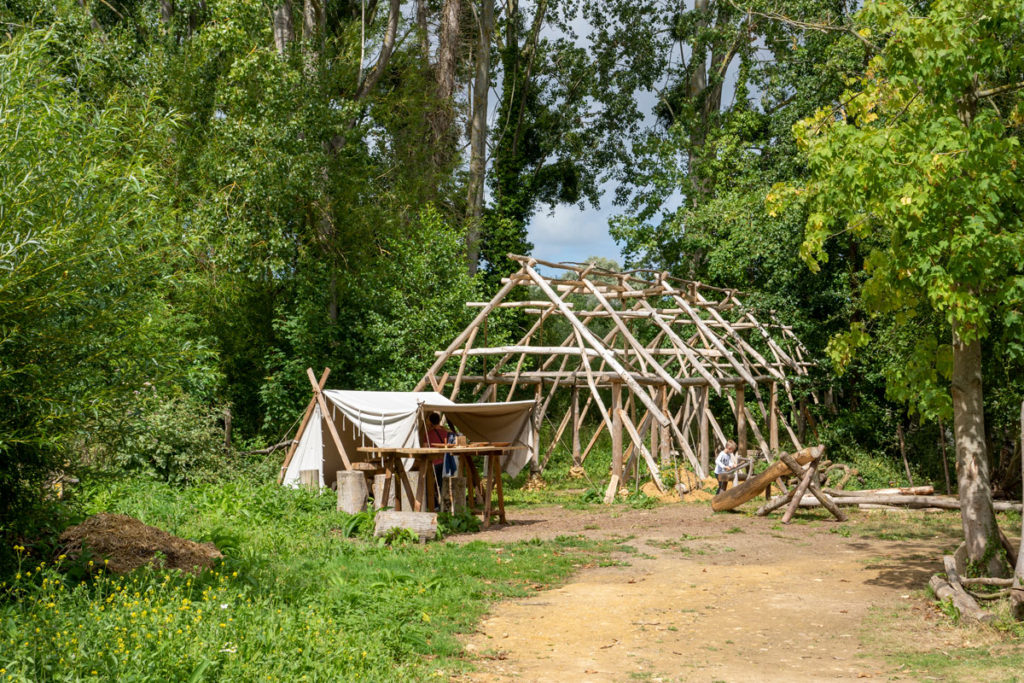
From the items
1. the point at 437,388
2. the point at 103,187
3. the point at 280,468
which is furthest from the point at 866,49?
the point at 103,187

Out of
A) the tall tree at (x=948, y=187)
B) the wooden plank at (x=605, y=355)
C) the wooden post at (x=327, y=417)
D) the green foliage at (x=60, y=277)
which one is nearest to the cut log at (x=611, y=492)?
the wooden plank at (x=605, y=355)

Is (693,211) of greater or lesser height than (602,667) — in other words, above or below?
above

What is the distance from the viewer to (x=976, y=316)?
29.8 feet

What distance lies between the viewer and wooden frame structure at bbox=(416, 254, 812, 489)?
18656 millimetres

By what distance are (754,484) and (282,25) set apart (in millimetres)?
16583

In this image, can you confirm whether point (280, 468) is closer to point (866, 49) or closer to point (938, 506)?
point (938, 506)

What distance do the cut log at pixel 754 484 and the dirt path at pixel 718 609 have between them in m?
1.12

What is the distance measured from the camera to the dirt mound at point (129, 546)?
28.5 ft

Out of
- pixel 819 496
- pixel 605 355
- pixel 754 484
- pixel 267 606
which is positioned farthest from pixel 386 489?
pixel 819 496

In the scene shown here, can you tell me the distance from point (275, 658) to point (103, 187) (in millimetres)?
4591

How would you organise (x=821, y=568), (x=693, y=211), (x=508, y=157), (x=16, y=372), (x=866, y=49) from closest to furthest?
1. (x=16, y=372)
2. (x=821, y=568)
3. (x=866, y=49)
4. (x=693, y=211)
5. (x=508, y=157)

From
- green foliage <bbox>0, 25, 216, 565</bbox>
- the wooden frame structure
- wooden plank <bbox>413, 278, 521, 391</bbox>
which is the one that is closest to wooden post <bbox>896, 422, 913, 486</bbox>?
the wooden frame structure

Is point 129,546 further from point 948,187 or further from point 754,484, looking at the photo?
point 754,484

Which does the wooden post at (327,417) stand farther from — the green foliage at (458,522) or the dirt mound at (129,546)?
the dirt mound at (129,546)
